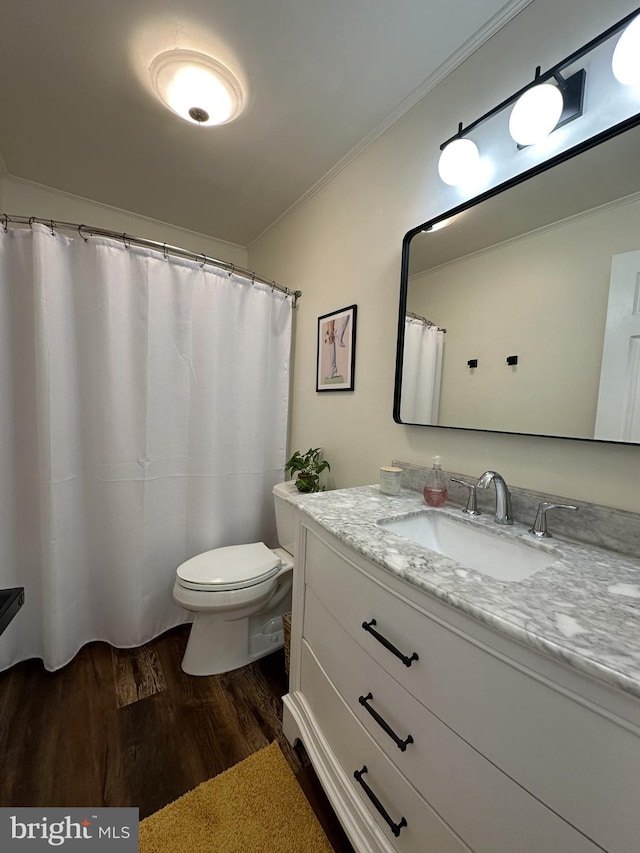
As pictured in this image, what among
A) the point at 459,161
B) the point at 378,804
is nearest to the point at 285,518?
the point at 378,804

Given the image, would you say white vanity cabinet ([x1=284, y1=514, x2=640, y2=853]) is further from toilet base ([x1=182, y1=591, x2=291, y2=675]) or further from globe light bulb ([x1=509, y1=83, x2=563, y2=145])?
globe light bulb ([x1=509, y1=83, x2=563, y2=145])

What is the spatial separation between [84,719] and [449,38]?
108 inches

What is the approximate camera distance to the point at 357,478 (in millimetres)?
1593

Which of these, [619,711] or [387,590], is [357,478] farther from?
[619,711]

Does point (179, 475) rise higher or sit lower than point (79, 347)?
lower

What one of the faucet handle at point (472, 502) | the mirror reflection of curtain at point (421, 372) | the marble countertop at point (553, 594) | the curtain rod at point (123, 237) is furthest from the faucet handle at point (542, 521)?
the curtain rod at point (123, 237)

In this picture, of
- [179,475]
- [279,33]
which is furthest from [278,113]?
[179,475]

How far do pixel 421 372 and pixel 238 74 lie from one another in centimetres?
132

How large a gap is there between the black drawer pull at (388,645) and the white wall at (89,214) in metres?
2.64

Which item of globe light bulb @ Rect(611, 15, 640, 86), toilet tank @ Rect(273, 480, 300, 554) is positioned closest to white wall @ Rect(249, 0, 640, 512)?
globe light bulb @ Rect(611, 15, 640, 86)

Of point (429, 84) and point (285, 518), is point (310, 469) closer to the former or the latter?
point (285, 518)

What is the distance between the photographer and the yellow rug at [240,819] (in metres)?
0.88

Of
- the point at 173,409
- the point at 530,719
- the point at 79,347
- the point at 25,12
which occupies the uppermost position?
the point at 25,12

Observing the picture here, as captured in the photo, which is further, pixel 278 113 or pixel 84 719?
pixel 278 113
